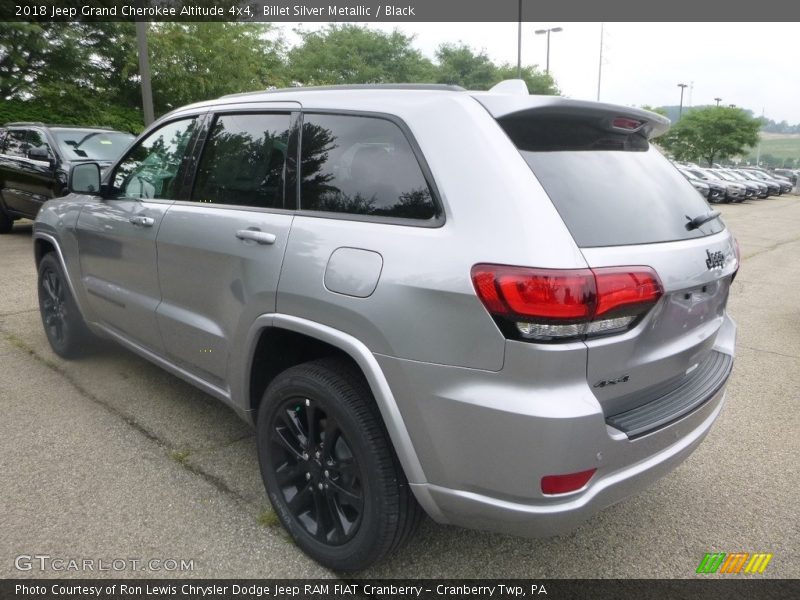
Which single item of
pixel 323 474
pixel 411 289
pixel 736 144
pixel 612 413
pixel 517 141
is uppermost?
pixel 517 141

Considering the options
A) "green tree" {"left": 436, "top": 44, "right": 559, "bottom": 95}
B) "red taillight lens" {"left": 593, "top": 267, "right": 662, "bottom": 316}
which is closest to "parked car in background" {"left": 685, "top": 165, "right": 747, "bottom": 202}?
"green tree" {"left": 436, "top": 44, "right": 559, "bottom": 95}

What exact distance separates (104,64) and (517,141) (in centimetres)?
1961

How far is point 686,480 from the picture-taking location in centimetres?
305

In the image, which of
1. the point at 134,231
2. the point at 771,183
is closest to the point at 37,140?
the point at 134,231

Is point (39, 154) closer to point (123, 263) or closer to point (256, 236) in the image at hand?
point (123, 263)

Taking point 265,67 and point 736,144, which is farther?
point 736,144

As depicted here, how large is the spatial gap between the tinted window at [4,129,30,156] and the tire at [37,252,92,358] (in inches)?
220

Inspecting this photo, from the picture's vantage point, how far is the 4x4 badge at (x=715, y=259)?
7.15 feet

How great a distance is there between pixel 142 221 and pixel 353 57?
32.9m

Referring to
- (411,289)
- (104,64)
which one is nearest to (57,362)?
(411,289)

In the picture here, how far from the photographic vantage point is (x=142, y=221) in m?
3.21

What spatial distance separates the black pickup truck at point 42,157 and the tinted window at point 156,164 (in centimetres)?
503

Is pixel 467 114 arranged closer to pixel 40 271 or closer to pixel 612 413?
pixel 612 413

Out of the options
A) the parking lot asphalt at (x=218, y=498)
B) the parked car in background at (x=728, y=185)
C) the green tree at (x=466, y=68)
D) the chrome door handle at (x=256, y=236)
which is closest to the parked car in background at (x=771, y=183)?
the parked car in background at (x=728, y=185)
